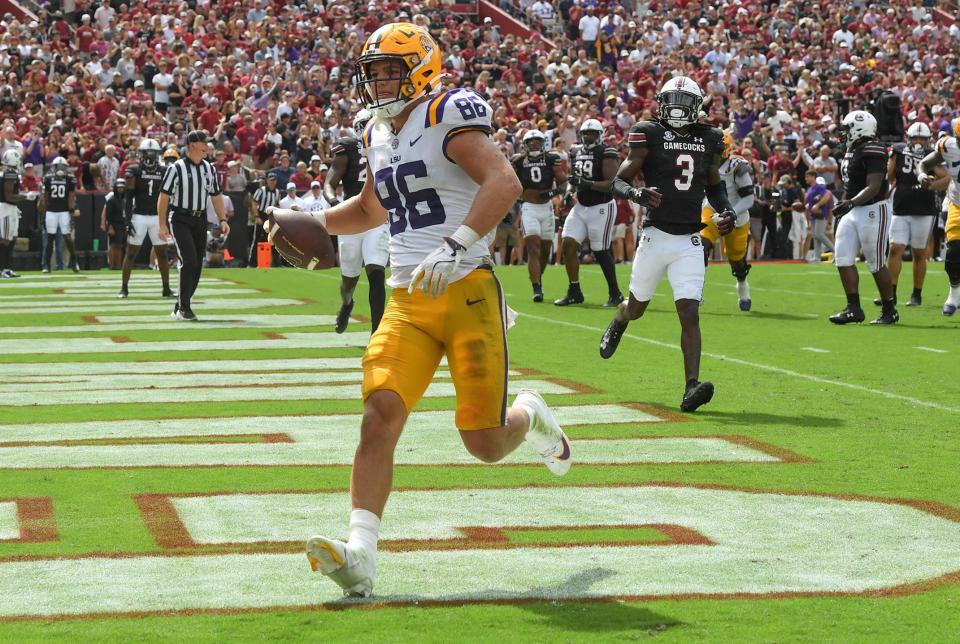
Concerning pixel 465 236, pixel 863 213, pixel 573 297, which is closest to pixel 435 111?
pixel 465 236

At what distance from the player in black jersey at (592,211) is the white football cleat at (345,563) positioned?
11.2 m

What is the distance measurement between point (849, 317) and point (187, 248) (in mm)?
6311

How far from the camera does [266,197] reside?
78.3 ft

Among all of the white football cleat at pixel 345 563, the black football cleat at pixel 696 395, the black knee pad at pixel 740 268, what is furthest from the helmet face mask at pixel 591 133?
the white football cleat at pixel 345 563

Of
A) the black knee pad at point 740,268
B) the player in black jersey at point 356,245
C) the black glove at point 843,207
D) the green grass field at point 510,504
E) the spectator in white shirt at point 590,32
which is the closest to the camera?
the green grass field at point 510,504

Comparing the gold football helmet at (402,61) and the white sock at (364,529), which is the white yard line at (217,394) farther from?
the white sock at (364,529)

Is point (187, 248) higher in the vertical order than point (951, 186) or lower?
lower

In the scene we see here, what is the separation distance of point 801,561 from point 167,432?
3.79 m

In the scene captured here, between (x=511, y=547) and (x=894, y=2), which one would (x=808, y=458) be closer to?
(x=511, y=547)

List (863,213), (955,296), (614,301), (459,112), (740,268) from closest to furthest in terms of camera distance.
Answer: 1. (459,112)
2. (863,213)
3. (955,296)
4. (740,268)
5. (614,301)

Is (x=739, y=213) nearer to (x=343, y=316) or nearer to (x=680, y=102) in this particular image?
(x=343, y=316)

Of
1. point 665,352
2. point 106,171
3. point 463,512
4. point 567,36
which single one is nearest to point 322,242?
point 463,512

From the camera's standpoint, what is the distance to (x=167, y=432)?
23.8ft

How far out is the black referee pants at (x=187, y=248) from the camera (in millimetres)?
13938
